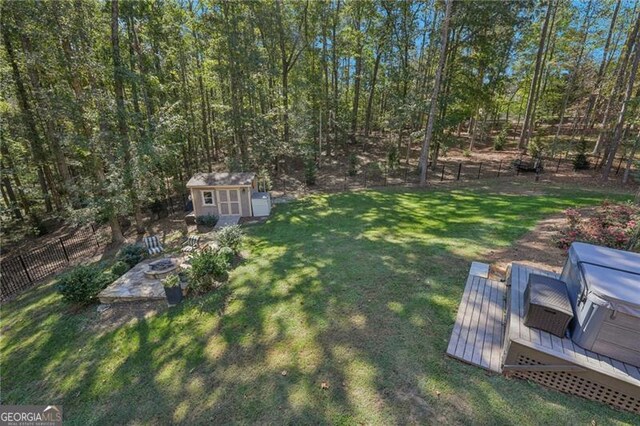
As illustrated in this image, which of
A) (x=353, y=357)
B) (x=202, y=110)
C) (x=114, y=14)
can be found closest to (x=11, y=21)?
(x=114, y=14)

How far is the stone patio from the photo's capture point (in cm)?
675

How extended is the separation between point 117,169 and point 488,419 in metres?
12.0

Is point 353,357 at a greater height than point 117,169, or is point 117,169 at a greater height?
point 117,169

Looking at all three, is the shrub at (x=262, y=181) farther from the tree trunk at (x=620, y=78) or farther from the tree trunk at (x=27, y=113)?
the tree trunk at (x=620, y=78)

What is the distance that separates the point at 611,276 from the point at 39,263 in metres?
15.8

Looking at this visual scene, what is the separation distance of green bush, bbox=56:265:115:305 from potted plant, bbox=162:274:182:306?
7.08 feet

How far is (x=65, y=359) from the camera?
5.34 metres

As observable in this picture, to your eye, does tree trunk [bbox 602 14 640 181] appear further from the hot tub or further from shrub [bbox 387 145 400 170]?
the hot tub

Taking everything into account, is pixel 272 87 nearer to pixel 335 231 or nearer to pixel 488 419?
pixel 335 231

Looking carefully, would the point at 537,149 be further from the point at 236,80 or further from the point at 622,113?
the point at 236,80

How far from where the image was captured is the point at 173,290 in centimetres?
627

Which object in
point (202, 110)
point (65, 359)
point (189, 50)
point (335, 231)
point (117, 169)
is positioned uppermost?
point (189, 50)

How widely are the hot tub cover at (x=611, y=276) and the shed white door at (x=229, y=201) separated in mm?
11617

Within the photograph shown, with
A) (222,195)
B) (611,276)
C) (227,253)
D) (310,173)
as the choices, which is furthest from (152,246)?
(611,276)
